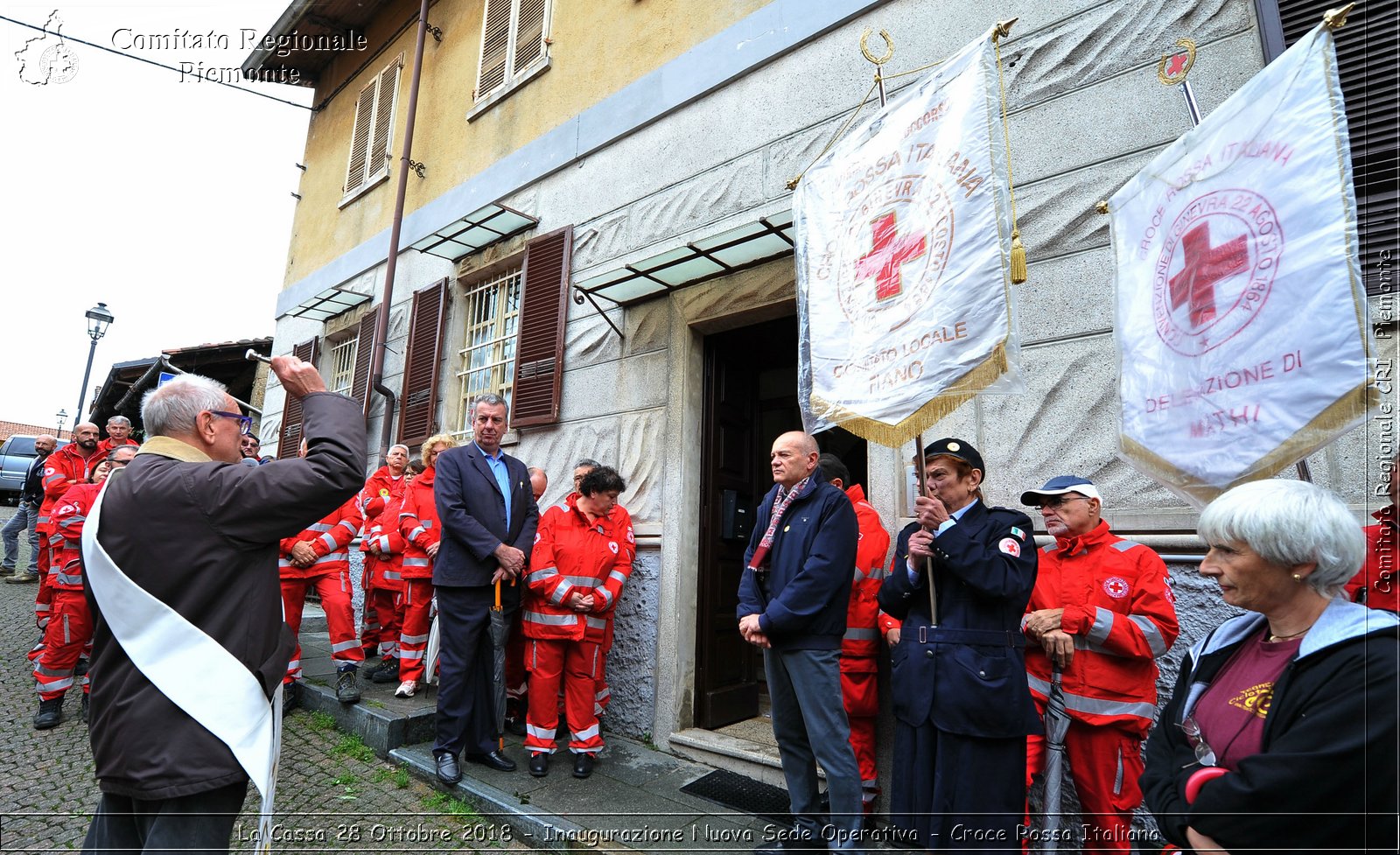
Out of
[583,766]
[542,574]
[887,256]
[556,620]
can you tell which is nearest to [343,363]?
[542,574]

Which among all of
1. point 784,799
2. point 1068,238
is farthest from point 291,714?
point 1068,238

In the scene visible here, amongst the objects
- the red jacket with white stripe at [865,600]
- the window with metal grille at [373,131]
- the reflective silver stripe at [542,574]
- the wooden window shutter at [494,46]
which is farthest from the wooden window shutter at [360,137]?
the red jacket with white stripe at [865,600]

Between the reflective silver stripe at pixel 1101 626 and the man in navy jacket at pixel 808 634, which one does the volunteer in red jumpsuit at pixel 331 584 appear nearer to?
the man in navy jacket at pixel 808 634

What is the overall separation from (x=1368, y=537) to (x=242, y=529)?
12.2ft

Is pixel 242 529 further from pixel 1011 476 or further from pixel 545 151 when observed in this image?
pixel 545 151

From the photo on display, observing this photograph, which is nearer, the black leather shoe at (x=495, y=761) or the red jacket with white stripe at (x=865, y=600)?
the red jacket with white stripe at (x=865, y=600)

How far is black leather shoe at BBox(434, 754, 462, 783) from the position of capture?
4074 millimetres

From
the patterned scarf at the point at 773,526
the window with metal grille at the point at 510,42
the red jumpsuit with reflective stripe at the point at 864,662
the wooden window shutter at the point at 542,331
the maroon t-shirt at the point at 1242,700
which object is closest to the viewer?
the maroon t-shirt at the point at 1242,700

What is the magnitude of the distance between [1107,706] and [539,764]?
3130 mm

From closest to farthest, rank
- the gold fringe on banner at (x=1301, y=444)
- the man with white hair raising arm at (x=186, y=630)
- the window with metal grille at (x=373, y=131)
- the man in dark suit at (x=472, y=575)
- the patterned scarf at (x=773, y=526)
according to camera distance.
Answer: the gold fringe on banner at (x=1301, y=444) < the man with white hair raising arm at (x=186, y=630) < the patterned scarf at (x=773, y=526) < the man in dark suit at (x=472, y=575) < the window with metal grille at (x=373, y=131)

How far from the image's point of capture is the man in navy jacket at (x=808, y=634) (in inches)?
129

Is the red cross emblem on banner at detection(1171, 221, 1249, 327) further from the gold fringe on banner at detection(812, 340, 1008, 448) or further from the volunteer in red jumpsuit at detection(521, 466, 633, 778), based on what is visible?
the volunteer in red jumpsuit at detection(521, 466, 633, 778)

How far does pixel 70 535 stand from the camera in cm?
538

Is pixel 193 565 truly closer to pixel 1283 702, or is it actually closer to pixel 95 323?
pixel 1283 702
